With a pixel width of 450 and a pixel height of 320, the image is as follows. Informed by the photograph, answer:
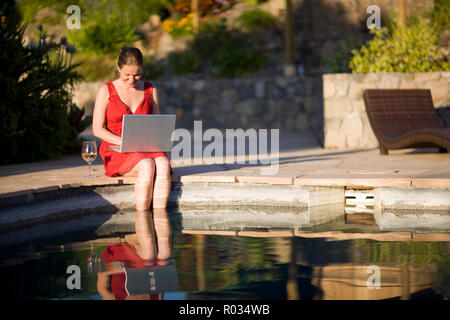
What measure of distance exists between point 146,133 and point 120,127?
1.48 feet

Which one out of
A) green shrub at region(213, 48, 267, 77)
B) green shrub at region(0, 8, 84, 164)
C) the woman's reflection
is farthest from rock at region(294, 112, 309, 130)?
the woman's reflection

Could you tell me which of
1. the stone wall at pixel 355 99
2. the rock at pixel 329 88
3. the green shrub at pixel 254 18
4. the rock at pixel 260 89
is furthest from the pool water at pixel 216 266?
the green shrub at pixel 254 18

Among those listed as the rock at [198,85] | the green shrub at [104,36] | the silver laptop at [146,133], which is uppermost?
the green shrub at [104,36]

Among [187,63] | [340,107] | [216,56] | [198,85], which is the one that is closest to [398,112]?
[340,107]

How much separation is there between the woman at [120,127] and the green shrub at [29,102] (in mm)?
2130

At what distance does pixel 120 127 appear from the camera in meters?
6.85

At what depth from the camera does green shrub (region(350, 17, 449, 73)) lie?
10.6 m

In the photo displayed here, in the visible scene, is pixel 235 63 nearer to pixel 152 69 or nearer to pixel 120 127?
pixel 152 69

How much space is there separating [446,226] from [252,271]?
2.11 metres

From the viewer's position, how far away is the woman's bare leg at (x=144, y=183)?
6516 mm

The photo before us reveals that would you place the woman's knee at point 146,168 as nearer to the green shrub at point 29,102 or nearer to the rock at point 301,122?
the green shrub at point 29,102

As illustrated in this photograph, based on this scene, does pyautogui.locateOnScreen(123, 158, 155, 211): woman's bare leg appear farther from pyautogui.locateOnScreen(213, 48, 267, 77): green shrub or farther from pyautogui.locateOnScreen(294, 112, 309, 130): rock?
pyautogui.locateOnScreen(213, 48, 267, 77): green shrub
